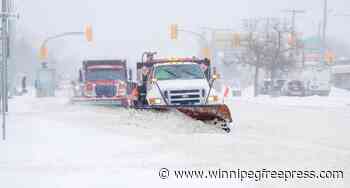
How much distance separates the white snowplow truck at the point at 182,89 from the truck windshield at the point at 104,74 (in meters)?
9.25

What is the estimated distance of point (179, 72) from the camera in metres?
20.8

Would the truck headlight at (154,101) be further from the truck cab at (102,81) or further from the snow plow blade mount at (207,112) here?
the truck cab at (102,81)

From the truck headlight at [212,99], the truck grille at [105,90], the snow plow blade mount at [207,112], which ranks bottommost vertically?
the truck grille at [105,90]

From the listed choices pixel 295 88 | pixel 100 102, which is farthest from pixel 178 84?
pixel 295 88

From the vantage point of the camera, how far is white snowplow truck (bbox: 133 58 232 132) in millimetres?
18109

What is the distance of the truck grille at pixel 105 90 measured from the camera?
3134 cm

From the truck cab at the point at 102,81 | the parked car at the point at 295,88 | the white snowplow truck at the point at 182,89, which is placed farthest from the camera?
the parked car at the point at 295,88

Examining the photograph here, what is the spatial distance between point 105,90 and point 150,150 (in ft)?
59.5

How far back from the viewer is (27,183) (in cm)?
979

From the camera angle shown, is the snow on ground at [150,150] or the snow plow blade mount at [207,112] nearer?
the snow on ground at [150,150]

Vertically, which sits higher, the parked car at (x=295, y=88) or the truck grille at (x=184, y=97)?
the truck grille at (x=184, y=97)

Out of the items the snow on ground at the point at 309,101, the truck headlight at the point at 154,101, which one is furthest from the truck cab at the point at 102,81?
the snow on ground at the point at 309,101

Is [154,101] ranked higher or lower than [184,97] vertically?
lower

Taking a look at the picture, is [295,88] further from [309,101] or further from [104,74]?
[104,74]
